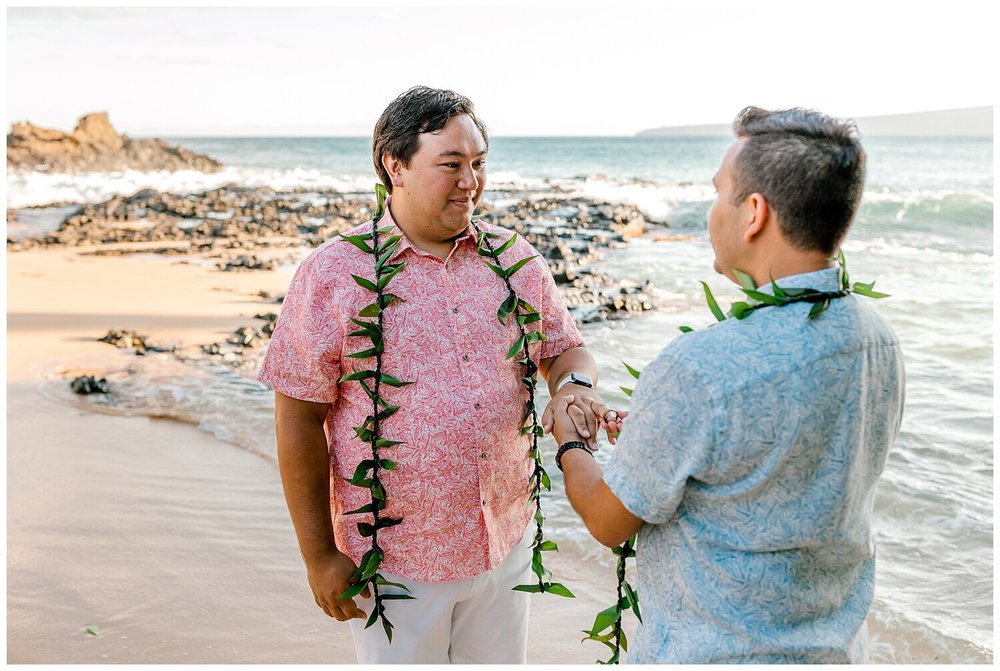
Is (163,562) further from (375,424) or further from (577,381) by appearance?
(577,381)

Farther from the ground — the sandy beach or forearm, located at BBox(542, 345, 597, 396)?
forearm, located at BBox(542, 345, 597, 396)

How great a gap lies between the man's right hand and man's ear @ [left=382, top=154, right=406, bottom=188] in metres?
1.08

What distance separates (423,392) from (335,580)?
59cm

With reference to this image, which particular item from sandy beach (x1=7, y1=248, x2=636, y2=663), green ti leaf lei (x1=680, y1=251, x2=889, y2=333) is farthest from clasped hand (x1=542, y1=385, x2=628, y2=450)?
sandy beach (x1=7, y1=248, x2=636, y2=663)

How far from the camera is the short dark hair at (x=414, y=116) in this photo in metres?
2.49

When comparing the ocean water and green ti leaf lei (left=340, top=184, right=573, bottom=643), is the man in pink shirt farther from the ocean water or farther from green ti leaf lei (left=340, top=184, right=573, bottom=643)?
the ocean water

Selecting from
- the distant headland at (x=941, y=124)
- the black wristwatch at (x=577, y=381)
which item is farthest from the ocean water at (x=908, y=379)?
the distant headland at (x=941, y=124)

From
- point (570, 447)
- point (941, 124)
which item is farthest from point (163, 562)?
point (941, 124)

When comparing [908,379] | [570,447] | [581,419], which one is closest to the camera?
[570,447]

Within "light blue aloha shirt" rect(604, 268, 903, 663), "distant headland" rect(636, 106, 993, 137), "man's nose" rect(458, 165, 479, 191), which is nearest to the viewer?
"light blue aloha shirt" rect(604, 268, 903, 663)

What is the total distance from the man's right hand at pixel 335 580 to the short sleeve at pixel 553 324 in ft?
2.79

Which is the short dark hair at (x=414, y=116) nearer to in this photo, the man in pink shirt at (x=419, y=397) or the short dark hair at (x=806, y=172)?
the man in pink shirt at (x=419, y=397)

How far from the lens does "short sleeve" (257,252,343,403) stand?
2395mm

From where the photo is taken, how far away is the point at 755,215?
1.70m
